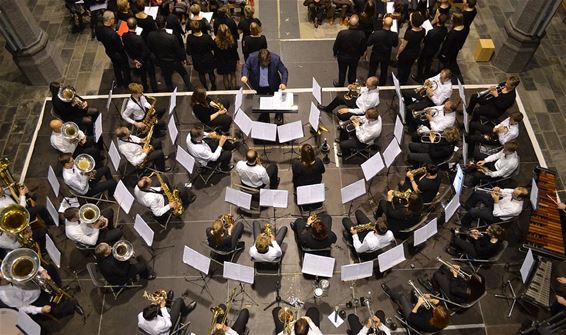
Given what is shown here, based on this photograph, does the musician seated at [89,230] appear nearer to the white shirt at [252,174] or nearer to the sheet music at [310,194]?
the white shirt at [252,174]

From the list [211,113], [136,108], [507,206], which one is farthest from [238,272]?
[507,206]

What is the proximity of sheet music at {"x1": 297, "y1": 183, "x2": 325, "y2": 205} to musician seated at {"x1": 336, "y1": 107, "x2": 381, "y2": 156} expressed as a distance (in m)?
1.70

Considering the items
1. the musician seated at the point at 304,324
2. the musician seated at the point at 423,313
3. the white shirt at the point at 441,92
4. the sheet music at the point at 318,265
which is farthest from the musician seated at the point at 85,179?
the white shirt at the point at 441,92

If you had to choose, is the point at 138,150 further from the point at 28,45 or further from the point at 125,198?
the point at 28,45

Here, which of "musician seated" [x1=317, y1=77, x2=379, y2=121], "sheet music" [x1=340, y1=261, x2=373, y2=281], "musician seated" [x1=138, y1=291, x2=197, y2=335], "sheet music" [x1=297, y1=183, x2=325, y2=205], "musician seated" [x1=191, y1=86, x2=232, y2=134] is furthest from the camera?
"musician seated" [x1=317, y1=77, x2=379, y2=121]

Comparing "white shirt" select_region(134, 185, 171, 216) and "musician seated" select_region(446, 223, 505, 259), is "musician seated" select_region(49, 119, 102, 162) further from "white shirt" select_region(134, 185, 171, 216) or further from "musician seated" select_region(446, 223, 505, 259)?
"musician seated" select_region(446, 223, 505, 259)

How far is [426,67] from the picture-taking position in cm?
1088

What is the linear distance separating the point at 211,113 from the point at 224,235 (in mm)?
2785

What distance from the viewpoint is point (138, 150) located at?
8.71 m

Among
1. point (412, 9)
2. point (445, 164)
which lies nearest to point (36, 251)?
point (445, 164)

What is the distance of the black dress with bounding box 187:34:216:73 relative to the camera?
950cm

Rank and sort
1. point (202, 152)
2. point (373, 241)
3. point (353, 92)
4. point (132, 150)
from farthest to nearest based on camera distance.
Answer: point (353, 92) → point (132, 150) → point (202, 152) → point (373, 241)

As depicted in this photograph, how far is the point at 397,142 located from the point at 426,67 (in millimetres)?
3497

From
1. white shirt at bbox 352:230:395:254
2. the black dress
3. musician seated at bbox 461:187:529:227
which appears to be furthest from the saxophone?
musician seated at bbox 461:187:529:227
